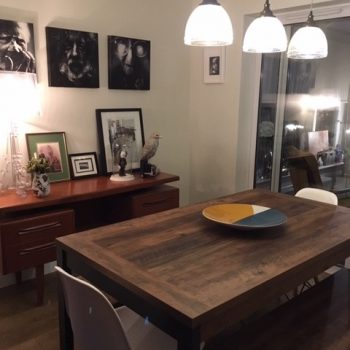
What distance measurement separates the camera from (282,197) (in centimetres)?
246

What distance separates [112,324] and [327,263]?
978mm

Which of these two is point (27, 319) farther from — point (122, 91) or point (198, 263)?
point (122, 91)

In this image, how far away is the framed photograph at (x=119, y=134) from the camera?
10.4 ft

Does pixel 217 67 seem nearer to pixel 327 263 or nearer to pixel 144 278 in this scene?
pixel 327 263

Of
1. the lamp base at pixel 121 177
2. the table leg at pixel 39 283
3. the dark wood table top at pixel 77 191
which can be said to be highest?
the lamp base at pixel 121 177

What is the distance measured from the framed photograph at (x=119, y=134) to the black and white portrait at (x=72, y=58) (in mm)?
291

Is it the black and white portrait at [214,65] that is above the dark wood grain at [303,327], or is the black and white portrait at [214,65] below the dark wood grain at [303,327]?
above

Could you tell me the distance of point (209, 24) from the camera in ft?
5.25

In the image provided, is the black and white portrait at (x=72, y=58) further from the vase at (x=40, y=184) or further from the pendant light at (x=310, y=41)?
the pendant light at (x=310, y=41)

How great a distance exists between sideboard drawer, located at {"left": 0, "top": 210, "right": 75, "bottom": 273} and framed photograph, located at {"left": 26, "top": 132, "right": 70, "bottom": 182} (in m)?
0.47

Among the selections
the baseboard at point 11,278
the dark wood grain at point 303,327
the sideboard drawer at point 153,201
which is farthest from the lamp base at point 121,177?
the dark wood grain at point 303,327

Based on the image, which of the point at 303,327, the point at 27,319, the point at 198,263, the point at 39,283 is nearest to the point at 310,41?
the point at 198,263

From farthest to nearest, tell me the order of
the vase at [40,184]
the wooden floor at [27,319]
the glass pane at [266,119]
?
the glass pane at [266,119] → the vase at [40,184] → the wooden floor at [27,319]

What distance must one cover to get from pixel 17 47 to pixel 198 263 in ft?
6.58
